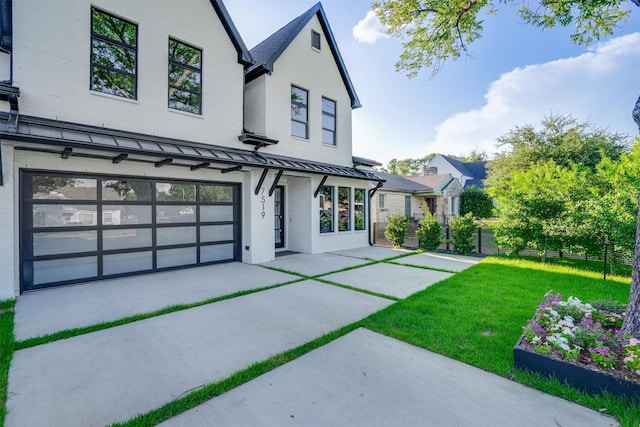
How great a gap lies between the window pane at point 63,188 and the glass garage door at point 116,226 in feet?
0.05

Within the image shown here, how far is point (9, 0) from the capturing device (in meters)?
5.34

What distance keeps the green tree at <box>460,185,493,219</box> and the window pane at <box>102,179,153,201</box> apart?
23539mm

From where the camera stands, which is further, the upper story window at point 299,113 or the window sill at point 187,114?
the upper story window at point 299,113

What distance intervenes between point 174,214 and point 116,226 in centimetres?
134

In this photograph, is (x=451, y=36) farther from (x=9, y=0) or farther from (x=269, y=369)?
(x=9, y=0)

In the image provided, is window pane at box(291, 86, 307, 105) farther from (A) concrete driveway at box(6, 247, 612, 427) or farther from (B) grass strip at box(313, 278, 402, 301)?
(A) concrete driveway at box(6, 247, 612, 427)

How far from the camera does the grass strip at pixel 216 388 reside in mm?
2369

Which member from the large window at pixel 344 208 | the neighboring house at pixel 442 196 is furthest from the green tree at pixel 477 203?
the large window at pixel 344 208

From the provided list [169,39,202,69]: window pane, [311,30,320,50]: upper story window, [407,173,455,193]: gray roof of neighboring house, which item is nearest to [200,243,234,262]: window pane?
[169,39,202,69]: window pane

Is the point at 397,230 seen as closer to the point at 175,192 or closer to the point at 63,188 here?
the point at 175,192

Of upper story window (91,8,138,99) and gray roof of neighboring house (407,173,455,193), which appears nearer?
upper story window (91,8,138,99)

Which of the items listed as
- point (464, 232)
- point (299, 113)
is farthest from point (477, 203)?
point (299, 113)

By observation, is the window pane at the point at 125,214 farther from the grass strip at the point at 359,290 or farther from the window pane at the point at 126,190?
the grass strip at the point at 359,290

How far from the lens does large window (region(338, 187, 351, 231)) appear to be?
459 inches
